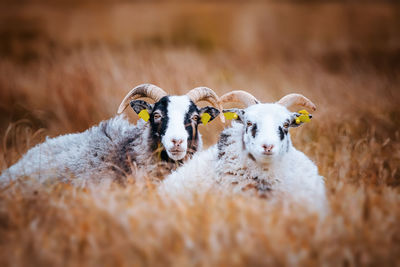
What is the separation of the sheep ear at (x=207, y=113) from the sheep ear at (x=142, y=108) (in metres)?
0.73

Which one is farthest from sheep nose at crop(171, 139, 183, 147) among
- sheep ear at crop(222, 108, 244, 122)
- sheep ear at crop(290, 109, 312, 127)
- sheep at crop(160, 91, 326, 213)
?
sheep ear at crop(290, 109, 312, 127)

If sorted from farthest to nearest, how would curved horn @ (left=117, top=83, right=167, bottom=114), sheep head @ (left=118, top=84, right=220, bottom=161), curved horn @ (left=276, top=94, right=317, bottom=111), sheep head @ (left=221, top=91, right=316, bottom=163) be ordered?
curved horn @ (left=117, top=83, right=167, bottom=114), curved horn @ (left=276, top=94, right=317, bottom=111), sheep head @ (left=118, top=84, right=220, bottom=161), sheep head @ (left=221, top=91, right=316, bottom=163)

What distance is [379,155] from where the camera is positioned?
562 centimetres

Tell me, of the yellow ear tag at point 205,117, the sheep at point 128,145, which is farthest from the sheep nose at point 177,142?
the yellow ear tag at point 205,117

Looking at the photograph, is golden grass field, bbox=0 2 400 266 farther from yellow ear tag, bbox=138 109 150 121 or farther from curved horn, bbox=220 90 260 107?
curved horn, bbox=220 90 260 107

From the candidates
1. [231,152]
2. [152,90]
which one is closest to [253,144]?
[231,152]

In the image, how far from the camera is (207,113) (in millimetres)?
5449

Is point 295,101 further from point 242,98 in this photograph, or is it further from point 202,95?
point 202,95

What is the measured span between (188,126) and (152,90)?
818 mm

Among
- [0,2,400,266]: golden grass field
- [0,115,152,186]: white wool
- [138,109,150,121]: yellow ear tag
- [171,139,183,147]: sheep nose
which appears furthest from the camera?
[138,109,150,121]: yellow ear tag

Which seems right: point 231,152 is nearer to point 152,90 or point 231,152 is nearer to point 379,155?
point 152,90

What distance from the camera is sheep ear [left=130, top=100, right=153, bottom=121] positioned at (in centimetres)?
534

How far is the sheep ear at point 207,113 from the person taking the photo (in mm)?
5402

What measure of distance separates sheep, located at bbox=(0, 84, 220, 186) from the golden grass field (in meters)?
0.47
